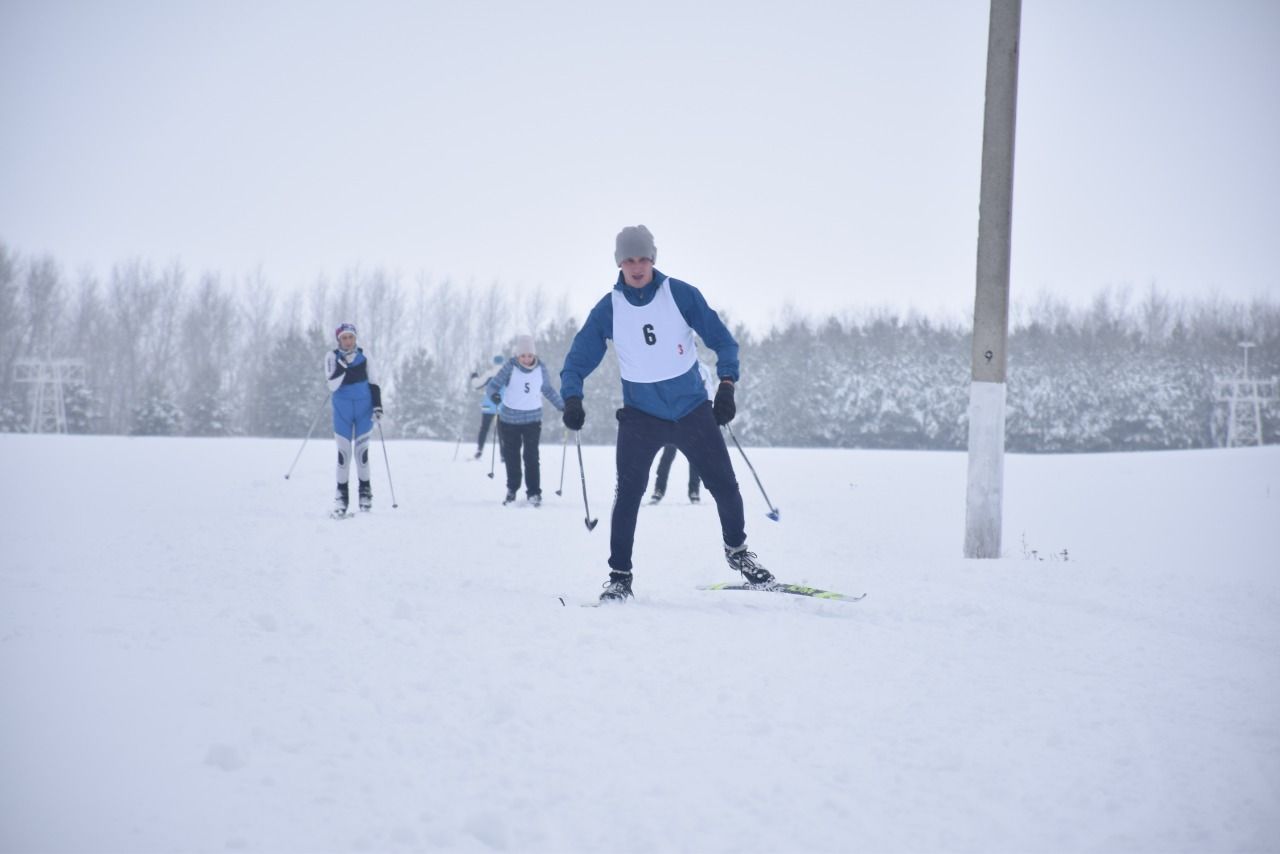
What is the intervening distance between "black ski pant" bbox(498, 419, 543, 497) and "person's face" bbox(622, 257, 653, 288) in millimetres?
6000

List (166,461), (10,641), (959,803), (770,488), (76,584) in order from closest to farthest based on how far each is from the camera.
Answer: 1. (959,803)
2. (10,641)
3. (76,584)
4. (770,488)
5. (166,461)

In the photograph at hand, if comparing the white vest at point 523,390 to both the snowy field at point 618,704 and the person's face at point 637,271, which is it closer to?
the snowy field at point 618,704

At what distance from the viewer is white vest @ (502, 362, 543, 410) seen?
11.0 metres

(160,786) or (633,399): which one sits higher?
(633,399)

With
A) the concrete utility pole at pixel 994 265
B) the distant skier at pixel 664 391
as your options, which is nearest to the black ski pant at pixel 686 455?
the distant skier at pixel 664 391

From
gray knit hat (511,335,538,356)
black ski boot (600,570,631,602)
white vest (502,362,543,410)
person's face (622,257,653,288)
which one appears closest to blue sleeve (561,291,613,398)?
person's face (622,257,653,288)

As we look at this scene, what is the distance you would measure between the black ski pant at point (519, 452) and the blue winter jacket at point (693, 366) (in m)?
5.68

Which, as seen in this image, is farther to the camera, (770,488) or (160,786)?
(770,488)

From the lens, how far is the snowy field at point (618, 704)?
79.5 inches

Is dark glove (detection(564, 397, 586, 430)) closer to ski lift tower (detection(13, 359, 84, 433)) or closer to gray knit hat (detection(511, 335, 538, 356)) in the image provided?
gray knit hat (detection(511, 335, 538, 356))

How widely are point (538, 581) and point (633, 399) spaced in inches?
50.4

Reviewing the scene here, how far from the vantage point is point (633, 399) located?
16.5 ft

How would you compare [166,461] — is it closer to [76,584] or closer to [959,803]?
[76,584]

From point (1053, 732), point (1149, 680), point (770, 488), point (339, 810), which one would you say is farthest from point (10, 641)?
point (770, 488)
